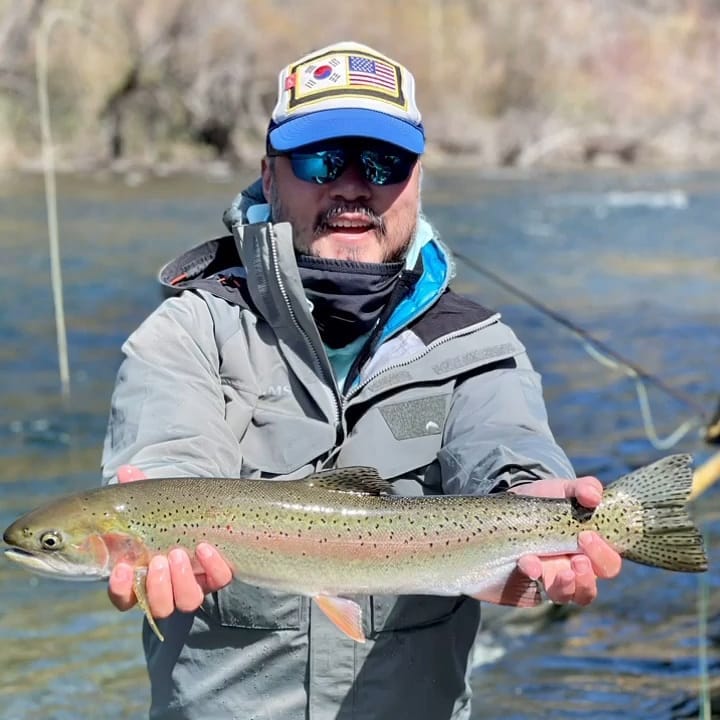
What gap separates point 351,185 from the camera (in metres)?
3.20

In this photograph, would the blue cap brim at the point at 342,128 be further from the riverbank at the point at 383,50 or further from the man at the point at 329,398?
the riverbank at the point at 383,50

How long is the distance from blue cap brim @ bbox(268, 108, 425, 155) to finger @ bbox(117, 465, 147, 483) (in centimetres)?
91

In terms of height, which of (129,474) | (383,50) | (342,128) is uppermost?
(383,50)

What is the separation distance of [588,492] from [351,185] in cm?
100

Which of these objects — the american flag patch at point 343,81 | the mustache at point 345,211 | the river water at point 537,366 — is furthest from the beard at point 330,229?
the river water at point 537,366

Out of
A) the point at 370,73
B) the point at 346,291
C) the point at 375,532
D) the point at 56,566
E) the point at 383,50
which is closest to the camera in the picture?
the point at 56,566

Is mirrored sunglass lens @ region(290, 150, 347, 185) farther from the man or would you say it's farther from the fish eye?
the fish eye

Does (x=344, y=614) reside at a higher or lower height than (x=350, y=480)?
lower

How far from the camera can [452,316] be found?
126 inches

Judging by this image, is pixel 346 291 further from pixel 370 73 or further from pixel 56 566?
pixel 56 566

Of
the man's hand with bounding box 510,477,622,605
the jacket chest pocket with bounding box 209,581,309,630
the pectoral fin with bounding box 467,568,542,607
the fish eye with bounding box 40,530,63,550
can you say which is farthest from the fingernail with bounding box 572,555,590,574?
the fish eye with bounding box 40,530,63,550

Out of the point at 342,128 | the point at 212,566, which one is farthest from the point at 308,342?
the point at 212,566

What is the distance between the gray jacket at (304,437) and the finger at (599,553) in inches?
7.9

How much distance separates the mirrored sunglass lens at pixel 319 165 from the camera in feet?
10.5
